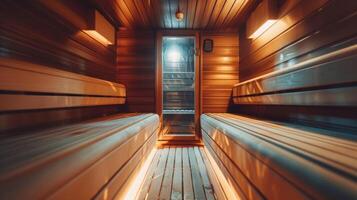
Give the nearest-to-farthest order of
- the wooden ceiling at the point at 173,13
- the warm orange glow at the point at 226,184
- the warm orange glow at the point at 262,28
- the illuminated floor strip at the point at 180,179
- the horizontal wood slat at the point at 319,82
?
the horizontal wood slat at the point at 319,82
the warm orange glow at the point at 226,184
the illuminated floor strip at the point at 180,179
the warm orange glow at the point at 262,28
the wooden ceiling at the point at 173,13

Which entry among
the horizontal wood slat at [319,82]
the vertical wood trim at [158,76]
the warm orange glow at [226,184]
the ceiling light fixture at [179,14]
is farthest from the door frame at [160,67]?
the horizontal wood slat at [319,82]

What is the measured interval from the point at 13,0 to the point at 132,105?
2.61 metres

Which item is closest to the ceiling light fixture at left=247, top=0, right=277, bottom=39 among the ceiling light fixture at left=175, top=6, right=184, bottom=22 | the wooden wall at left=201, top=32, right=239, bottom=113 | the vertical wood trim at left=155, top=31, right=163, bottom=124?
the wooden wall at left=201, top=32, right=239, bottom=113

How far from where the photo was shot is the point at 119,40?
13.3 ft

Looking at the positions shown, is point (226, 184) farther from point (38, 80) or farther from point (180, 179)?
point (38, 80)

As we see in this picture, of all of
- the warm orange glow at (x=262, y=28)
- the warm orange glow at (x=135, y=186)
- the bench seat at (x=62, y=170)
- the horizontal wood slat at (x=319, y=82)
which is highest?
the warm orange glow at (x=262, y=28)

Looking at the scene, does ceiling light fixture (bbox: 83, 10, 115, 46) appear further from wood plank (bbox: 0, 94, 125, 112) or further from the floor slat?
the floor slat

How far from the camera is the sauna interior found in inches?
30.9

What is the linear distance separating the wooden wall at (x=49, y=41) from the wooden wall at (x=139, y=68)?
2.75 feet

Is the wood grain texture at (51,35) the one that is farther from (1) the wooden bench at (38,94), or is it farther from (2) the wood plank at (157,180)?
(2) the wood plank at (157,180)

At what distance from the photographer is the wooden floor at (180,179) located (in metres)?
2.02

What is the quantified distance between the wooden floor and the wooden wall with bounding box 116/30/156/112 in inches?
43.5

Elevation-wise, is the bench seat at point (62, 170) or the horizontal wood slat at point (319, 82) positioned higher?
the horizontal wood slat at point (319, 82)

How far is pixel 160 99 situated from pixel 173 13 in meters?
1.43
